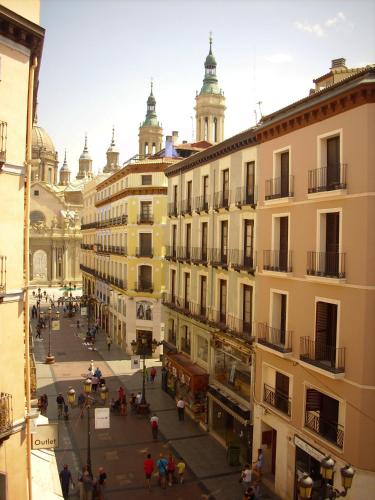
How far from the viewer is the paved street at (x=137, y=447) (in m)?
21.3

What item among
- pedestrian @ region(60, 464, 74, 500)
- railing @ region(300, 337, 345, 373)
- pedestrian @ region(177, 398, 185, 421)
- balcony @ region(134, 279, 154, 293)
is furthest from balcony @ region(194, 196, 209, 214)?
pedestrian @ region(60, 464, 74, 500)

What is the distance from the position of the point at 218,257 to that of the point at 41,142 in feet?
328

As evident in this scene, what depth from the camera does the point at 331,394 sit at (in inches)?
695

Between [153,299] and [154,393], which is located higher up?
[153,299]

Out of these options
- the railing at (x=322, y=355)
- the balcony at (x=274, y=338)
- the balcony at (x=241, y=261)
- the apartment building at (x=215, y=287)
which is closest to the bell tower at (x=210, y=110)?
the apartment building at (x=215, y=287)

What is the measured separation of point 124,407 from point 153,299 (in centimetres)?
1373

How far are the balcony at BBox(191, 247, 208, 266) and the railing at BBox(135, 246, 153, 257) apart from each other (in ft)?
41.0

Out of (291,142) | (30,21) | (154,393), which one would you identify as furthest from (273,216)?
(154,393)

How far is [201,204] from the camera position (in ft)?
97.3

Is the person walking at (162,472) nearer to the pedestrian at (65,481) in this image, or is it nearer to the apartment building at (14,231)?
the pedestrian at (65,481)

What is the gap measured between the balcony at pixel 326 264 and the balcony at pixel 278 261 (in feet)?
4.62

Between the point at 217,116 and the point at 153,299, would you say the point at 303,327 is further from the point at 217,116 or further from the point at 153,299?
the point at 217,116

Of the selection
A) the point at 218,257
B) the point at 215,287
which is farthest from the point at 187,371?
the point at 218,257

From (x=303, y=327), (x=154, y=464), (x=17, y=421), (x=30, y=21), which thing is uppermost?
(x=30, y=21)
